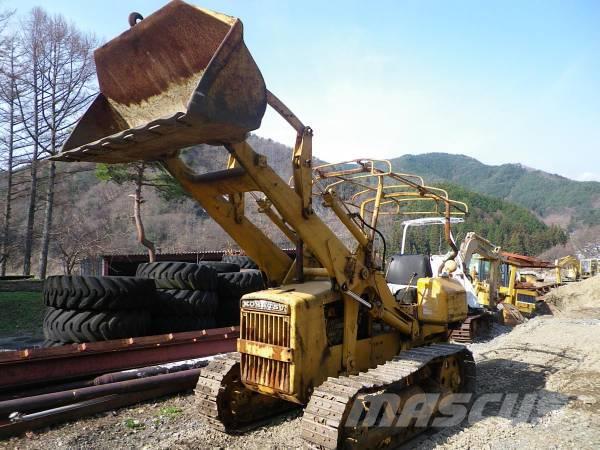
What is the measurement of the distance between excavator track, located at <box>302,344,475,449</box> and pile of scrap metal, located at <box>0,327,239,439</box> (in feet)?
9.17

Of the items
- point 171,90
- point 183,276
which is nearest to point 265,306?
point 171,90

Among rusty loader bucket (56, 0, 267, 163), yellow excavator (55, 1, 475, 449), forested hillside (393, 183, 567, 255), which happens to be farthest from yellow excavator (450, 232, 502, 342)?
forested hillside (393, 183, 567, 255)

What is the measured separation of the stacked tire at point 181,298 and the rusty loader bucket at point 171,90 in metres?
4.03

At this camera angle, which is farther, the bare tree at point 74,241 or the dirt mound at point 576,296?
the dirt mound at point 576,296

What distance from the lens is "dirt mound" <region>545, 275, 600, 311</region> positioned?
65.3 feet

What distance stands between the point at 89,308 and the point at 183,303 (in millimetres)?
1508

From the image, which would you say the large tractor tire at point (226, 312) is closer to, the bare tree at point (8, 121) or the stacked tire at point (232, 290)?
the stacked tire at point (232, 290)

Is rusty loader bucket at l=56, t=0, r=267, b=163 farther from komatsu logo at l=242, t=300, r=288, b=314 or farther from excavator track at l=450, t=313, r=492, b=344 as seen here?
excavator track at l=450, t=313, r=492, b=344

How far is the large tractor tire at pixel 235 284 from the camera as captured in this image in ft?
30.0

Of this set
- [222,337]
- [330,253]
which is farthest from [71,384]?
[330,253]

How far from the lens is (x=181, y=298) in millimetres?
8234

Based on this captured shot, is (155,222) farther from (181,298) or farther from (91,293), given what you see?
(91,293)

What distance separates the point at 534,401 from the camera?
20.9 feet

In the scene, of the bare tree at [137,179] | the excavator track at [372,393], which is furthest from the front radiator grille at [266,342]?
the bare tree at [137,179]
